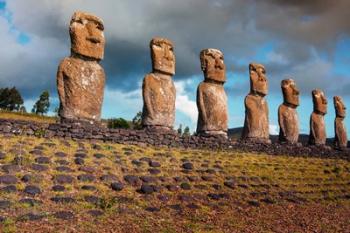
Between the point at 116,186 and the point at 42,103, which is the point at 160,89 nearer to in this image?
the point at 116,186

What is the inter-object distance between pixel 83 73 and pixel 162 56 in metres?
4.21

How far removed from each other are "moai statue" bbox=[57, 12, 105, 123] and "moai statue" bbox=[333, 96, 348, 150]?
17.7 m

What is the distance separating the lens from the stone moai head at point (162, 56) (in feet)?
64.3

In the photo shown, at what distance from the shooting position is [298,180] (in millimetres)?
16719

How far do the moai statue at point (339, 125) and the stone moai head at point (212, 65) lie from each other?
1126 centimetres

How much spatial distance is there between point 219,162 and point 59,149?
5891mm

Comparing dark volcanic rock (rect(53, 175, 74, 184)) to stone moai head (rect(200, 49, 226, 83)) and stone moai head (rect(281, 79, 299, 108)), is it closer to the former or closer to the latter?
stone moai head (rect(200, 49, 226, 83))

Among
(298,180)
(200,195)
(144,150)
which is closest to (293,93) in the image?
(298,180)

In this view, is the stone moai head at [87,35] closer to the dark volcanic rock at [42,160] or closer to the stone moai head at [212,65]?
the stone moai head at [212,65]

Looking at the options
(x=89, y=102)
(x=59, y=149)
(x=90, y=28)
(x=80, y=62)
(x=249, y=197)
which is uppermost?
(x=90, y=28)

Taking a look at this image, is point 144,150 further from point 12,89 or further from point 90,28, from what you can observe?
point 12,89

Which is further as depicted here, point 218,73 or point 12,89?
point 12,89

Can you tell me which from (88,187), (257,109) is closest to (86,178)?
(88,187)

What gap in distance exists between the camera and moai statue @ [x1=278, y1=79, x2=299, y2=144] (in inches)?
984
